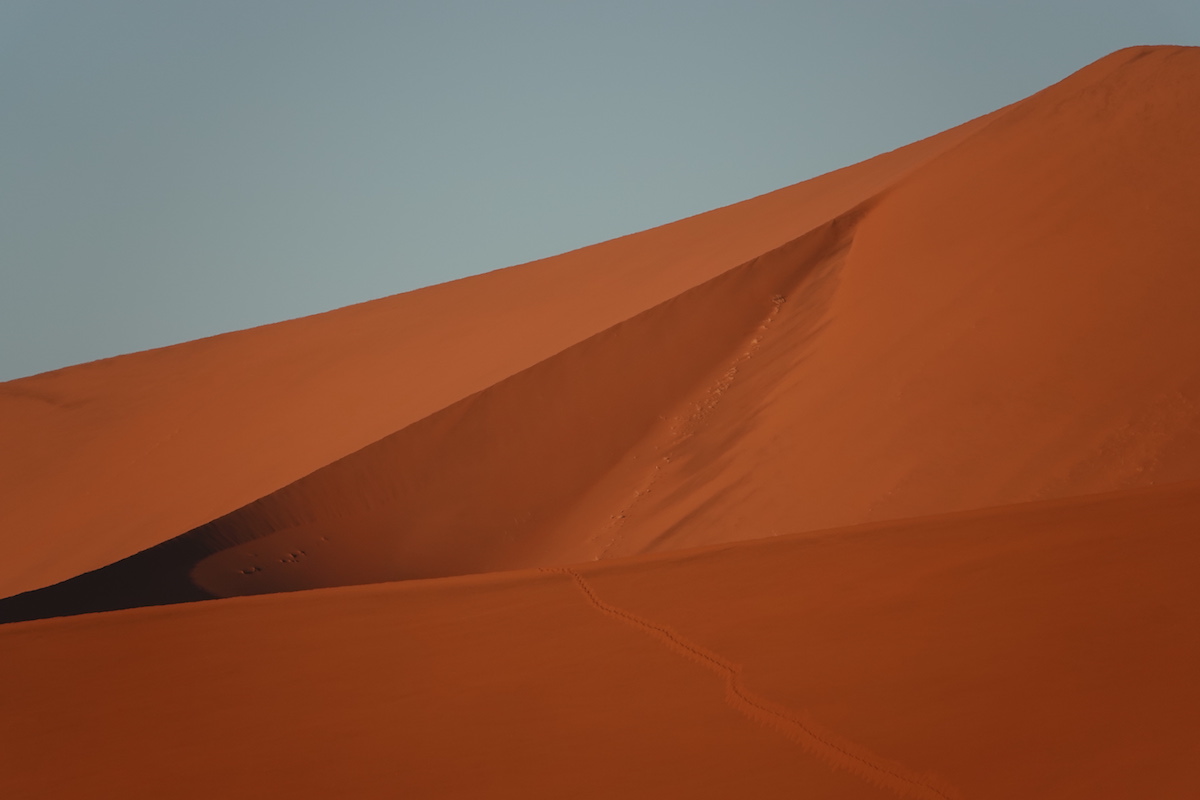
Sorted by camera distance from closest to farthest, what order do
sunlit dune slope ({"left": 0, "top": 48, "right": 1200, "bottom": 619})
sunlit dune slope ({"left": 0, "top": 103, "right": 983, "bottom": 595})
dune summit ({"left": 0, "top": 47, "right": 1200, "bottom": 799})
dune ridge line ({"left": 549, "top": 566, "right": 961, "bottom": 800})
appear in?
dune ridge line ({"left": 549, "top": 566, "right": 961, "bottom": 800}) → dune summit ({"left": 0, "top": 47, "right": 1200, "bottom": 799}) → sunlit dune slope ({"left": 0, "top": 48, "right": 1200, "bottom": 619}) → sunlit dune slope ({"left": 0, "top": 103, "right": 983, "bottom": 595})

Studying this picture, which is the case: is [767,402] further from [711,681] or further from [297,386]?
[297,386]

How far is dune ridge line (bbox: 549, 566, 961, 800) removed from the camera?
2711 millimetres

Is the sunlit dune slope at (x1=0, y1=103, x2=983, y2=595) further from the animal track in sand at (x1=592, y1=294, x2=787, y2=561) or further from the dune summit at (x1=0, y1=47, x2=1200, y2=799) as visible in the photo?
the animal track in sand at (x1=592, y1=294, x2=787, y2=561)

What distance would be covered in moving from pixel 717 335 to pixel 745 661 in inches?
226

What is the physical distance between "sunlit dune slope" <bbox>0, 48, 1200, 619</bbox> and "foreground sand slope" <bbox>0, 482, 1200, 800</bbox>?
2215mm

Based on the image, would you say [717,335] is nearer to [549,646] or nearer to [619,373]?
[619,373]

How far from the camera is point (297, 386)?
12.2 m

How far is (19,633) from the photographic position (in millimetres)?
5039

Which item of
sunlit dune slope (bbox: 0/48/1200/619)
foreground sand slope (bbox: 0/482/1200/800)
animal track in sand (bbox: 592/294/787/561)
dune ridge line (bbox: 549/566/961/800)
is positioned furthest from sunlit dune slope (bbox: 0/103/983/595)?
dune ridge line (bbox: 549/566/961/800)

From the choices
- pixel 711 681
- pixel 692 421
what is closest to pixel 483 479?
pixel 692 421

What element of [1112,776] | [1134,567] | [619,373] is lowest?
[1112,776]

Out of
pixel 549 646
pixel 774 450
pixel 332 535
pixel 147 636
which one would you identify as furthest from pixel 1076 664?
pixel 332 535

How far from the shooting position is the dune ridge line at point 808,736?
8.89ft

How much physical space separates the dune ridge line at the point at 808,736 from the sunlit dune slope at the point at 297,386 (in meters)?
5.82
